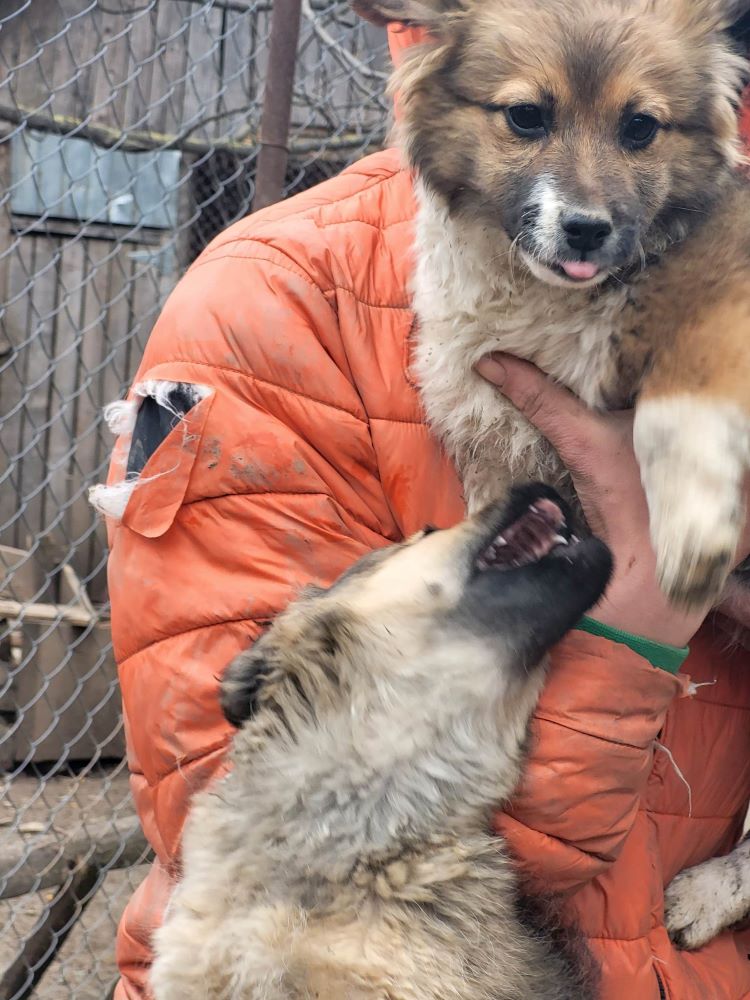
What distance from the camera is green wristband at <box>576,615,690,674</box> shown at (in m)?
1.87

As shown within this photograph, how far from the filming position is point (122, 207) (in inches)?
243

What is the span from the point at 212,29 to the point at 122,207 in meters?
1.18

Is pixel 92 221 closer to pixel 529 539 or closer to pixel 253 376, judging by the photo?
pixel 253 376

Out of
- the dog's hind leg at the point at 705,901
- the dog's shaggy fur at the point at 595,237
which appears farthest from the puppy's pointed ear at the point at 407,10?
the dog's hind leg at the point at 705,901

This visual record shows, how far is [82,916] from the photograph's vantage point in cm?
466

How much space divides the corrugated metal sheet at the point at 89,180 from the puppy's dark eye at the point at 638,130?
4.48m

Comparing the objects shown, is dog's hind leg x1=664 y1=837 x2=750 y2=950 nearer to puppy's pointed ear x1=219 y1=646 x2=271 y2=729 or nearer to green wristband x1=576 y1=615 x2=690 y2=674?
green wristband x1=576 y1=615 x2=690 y2=674

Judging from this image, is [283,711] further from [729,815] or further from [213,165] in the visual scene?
[213,165]

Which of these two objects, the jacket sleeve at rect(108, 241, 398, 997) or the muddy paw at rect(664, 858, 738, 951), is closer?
the jacket sleeve at rect(108, 241, 398, 997)

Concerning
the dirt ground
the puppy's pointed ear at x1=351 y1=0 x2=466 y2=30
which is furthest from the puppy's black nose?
the dirt ground

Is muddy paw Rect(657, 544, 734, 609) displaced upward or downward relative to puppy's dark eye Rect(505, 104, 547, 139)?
downward

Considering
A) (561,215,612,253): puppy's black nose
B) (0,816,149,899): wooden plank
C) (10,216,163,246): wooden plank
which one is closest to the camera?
(561,215,612,253): puppy's black nose

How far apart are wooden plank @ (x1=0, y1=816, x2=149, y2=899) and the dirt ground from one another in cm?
8

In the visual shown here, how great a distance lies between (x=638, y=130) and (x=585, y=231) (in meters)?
0.27
